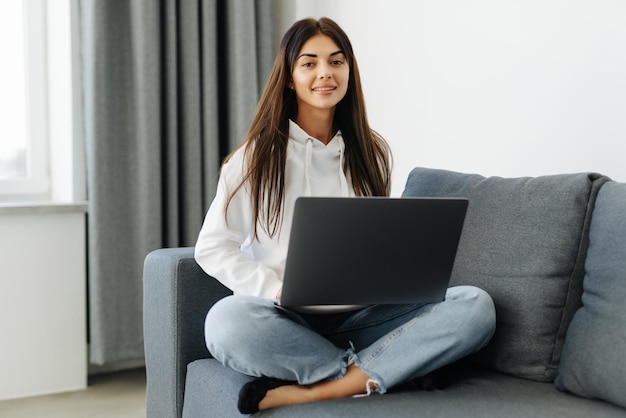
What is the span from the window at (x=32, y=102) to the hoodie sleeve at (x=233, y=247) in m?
1.21

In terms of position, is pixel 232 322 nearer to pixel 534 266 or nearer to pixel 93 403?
pixel 534 266

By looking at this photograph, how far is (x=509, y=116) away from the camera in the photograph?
2.13 meters

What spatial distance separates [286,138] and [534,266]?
2.09 feet

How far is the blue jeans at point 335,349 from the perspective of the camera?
4.80 ft

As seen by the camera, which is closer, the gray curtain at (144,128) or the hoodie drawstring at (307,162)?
the hoodie drawstring at (307,162)

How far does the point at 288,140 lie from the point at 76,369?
55.9 inches

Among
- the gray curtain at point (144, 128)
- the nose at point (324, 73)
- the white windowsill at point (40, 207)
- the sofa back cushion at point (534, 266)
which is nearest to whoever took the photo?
the sofa back cushion at point (534, 266)

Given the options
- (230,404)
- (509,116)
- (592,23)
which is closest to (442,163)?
(509,116)

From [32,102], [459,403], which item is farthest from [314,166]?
[32,102]

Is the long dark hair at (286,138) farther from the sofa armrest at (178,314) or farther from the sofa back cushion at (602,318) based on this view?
the sofa back cushion at (602,318)

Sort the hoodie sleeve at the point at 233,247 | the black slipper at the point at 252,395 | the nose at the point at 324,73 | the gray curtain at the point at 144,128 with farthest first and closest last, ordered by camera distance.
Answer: the gray curtain at the point at 144,128 < the nose at the point at 324,73 < the hoodie sleeve at the point at 233,247 < the black slipper at the point at 252,395

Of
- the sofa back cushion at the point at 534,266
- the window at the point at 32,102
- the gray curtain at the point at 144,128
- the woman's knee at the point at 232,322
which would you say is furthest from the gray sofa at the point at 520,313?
the window at the point at 32,102

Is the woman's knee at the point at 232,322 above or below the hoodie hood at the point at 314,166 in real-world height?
below

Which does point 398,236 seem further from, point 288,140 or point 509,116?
point 509,116
